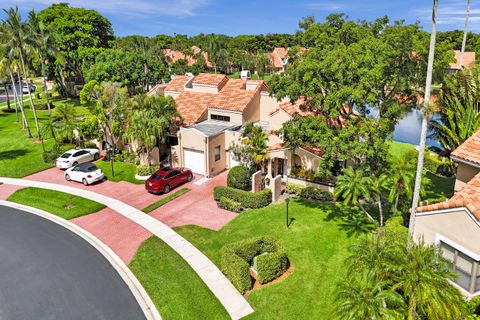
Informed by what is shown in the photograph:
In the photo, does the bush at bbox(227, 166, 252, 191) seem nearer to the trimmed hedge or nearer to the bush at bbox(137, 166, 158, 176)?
the trimmed hedge

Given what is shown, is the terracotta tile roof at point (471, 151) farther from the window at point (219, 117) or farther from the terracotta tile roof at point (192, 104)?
the terracotta tile roof at point (192, 104)

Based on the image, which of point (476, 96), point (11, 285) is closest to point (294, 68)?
point (476, 96)

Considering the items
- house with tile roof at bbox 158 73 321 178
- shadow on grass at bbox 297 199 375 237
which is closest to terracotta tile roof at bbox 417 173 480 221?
shadow on grass at bbox 297 199 375 237

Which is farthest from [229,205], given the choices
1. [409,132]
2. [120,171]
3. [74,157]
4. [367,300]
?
[409,132]

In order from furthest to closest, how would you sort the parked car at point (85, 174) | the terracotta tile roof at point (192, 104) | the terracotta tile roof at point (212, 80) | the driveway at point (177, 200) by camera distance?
the terracotta tile roof at point (212, 80) → the terracotta tile roof at point (192, 104) → the parked car at point (85, 174) → the driveway at point (177, 200)

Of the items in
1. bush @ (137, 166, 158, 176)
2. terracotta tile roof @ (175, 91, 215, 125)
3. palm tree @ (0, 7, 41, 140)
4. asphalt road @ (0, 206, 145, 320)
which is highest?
palm tree @ (0, 7, 41, 140)

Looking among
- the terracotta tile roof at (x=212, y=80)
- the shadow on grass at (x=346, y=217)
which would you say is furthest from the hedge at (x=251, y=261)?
the terracotta tile roof at (x=212, y=80)

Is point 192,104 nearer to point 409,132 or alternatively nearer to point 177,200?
point 177,200
